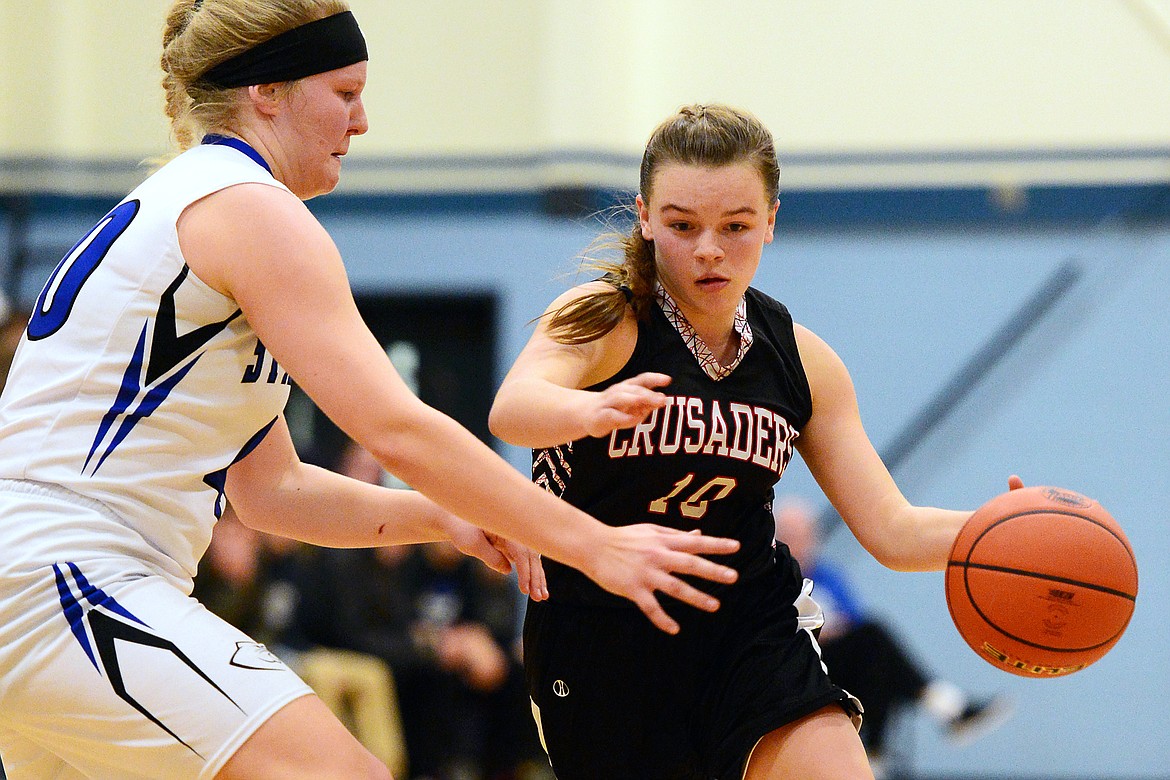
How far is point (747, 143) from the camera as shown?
3051 mm

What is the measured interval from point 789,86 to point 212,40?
22.1 ft

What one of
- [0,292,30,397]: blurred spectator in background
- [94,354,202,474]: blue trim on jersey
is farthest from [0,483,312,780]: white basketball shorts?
[0,292,30,397]: blurred spectator in background

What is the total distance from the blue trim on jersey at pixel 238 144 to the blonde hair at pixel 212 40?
4cm

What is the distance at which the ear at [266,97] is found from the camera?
2576 millimetres

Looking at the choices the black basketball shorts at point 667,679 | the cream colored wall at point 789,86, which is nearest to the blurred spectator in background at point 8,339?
the cream colored wall at point 789,86

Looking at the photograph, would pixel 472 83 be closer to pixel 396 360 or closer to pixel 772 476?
pixel 396 360

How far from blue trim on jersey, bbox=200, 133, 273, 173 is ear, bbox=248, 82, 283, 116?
0.08 metres

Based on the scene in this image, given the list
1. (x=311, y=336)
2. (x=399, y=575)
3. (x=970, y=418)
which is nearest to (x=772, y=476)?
(x=311, y=336)

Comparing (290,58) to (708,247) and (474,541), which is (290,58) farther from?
(474,541)

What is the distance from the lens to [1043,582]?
2.91m

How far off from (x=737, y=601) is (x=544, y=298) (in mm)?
6125

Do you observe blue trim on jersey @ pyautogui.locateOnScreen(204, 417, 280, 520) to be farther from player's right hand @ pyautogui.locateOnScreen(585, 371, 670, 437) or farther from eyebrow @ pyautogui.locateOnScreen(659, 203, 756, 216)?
eyebrow @ pyautogui.locateOnScreen(659, 203, 756, 216)

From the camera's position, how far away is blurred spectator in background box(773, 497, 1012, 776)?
732cm

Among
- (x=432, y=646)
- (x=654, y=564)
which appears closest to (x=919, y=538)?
(x=654, y=564)
